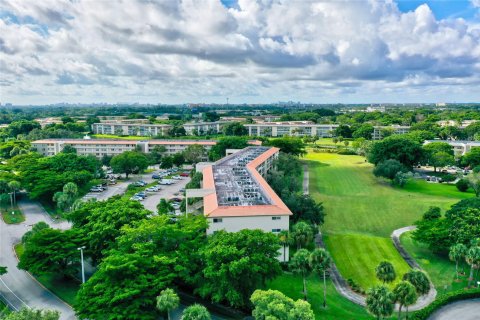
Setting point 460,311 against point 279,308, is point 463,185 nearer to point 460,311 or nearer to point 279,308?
point 460,311

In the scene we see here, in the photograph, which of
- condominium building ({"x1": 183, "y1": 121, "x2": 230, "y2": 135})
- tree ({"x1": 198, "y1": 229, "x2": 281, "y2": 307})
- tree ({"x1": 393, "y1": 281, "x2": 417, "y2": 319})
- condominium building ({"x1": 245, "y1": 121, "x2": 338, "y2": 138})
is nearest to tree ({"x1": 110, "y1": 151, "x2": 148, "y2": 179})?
tree ({"x1": 198, "y1": 229, "x2": 281, "y2": 307})

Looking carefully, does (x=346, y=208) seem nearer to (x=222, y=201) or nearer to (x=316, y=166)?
(x=222, y=201)

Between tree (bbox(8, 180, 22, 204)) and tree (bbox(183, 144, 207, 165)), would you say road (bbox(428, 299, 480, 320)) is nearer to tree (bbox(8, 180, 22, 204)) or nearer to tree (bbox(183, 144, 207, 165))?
tree (bbox(8, 180, 22, 204))

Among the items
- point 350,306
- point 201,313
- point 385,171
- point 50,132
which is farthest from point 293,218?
point 50,132

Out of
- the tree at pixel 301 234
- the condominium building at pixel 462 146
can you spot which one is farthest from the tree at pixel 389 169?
the tree at pixel 301 234

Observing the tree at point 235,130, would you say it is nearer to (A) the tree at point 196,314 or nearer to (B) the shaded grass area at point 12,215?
(B) the shaded grass area at point 12,215

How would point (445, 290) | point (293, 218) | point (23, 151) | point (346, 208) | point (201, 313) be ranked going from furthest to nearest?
point (23, 151) < point (346, 208) < point (293, 218) < point (445, 290) < point (201, 313)

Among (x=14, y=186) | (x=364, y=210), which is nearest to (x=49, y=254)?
(x=14, y=186)
